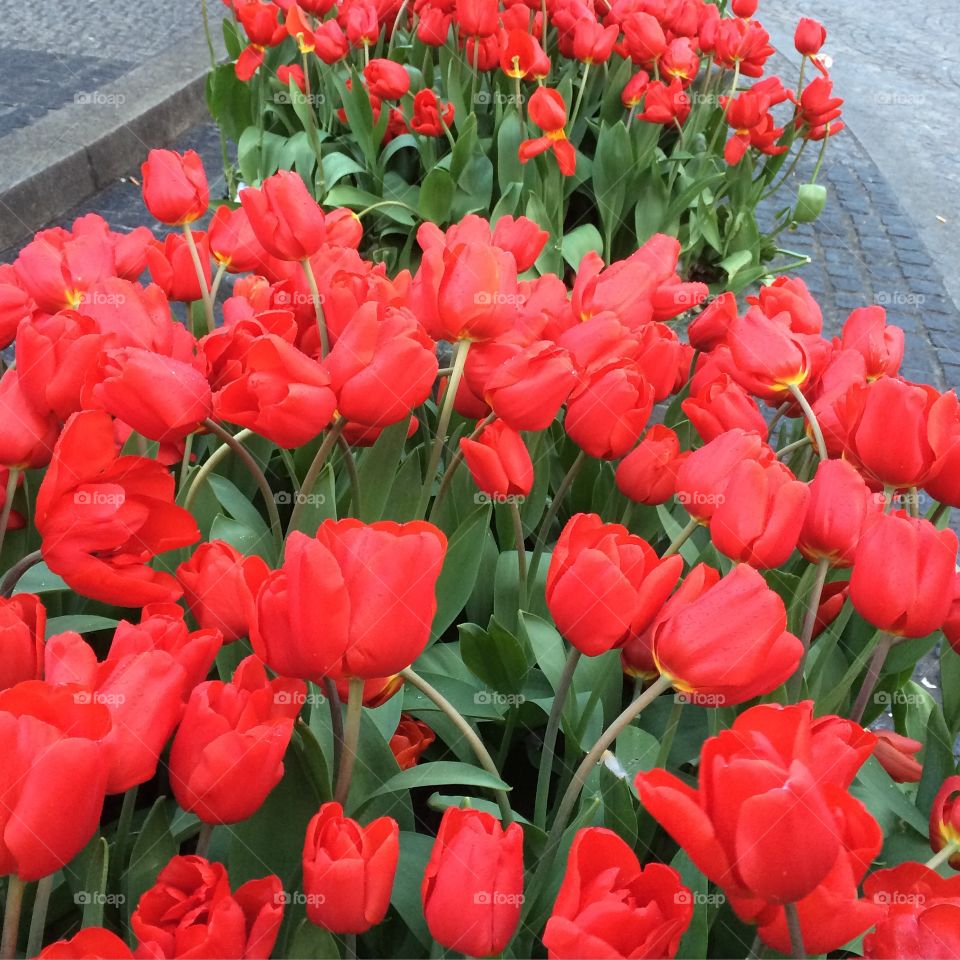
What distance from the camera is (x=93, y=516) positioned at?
0.77 m

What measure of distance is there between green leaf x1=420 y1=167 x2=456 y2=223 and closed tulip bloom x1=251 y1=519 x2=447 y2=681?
2195 millimetres

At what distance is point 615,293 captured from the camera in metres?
1.21

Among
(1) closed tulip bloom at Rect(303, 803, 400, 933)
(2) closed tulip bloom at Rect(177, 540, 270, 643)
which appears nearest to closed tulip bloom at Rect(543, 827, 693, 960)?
(1) closed tulip bloom at Rect(303, 803, 400, 933)

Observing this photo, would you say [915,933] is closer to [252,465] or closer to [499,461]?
[499,461]

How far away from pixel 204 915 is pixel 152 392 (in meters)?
0.41

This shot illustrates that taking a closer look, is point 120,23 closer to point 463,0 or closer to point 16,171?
point 16,171

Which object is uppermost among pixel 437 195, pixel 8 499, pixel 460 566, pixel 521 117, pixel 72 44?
pixel 8 499

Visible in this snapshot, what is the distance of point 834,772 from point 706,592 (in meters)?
0.15

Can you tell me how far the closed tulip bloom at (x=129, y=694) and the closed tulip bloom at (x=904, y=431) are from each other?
24.8 inches

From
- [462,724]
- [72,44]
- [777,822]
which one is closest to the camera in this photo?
[777,822]

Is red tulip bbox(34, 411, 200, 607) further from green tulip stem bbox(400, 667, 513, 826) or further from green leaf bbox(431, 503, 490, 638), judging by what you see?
green leaf bbox(431, 503, 490, 638)

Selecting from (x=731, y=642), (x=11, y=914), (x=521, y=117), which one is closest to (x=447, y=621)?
(x=731, y=642)

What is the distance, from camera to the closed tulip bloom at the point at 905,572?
815 millimetres

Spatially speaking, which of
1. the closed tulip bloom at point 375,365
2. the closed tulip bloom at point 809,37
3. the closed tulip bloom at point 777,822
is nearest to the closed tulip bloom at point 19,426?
the closed tulip bloom at point 375,365
